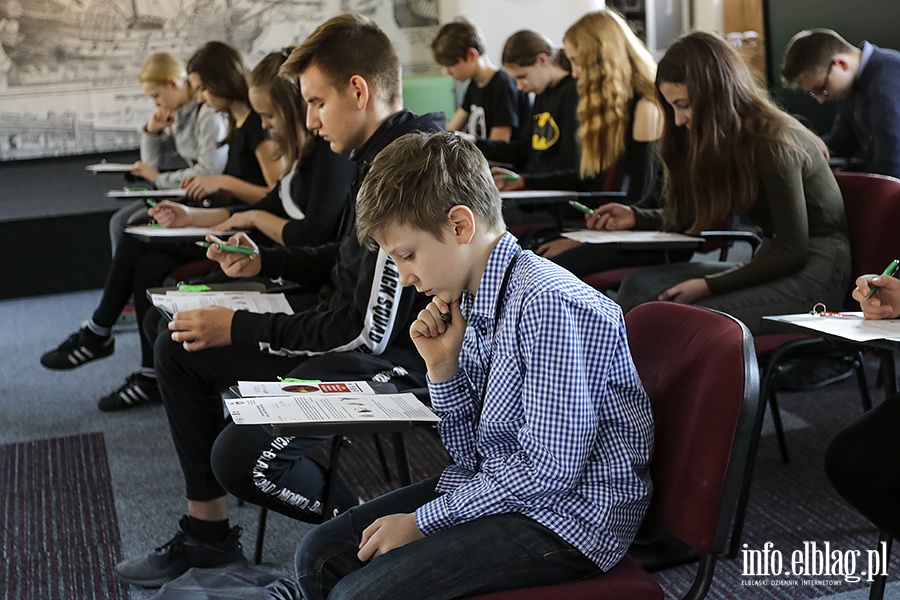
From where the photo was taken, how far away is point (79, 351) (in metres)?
3.53

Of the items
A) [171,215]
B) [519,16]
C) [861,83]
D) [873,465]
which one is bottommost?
[873,465]

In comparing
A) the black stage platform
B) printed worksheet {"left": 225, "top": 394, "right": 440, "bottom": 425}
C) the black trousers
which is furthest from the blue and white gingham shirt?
the black stage platform

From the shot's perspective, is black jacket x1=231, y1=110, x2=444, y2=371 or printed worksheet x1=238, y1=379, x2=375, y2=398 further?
black jacket x1=231, y1=110, x2=444, y2=371

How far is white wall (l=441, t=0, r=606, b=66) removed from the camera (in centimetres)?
584

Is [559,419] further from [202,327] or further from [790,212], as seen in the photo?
[790,212]

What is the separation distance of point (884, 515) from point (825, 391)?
175 cm

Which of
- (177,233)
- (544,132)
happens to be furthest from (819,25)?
(177,233)

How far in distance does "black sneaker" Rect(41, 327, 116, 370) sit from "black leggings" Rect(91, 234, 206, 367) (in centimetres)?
7

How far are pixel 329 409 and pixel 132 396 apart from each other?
232 centimetres

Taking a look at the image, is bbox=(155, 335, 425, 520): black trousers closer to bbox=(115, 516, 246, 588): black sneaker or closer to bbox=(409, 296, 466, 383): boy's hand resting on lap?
bbox=(115, 516, 246, 588): black sneaker

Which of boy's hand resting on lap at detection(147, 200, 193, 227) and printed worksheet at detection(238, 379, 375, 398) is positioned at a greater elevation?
printed worksheet at detection(238, 379, 375, 398)

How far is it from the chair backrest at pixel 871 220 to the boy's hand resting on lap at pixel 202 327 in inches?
57.6

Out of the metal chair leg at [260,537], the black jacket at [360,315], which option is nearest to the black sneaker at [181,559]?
the metal chair leg at [260,537]

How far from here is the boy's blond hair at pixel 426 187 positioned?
1290 mm
